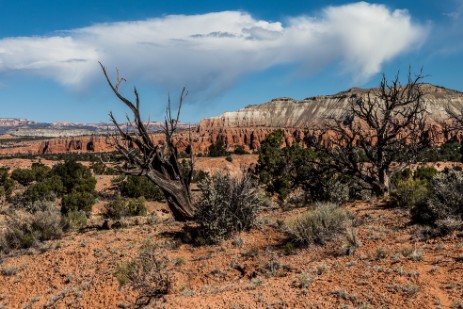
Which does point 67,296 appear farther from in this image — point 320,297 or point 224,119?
point 224,119

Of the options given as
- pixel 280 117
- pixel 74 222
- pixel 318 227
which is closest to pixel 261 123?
pixel 280 117

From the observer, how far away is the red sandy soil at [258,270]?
5852 mm

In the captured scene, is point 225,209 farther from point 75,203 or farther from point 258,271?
point 75,203

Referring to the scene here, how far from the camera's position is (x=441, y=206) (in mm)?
8609

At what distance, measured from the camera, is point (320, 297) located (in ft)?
19.3

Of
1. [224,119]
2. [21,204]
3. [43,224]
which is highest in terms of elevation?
[224,119]

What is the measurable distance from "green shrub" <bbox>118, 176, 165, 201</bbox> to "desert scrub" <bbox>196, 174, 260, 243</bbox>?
80.0ft

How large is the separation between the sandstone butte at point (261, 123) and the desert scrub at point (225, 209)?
309 feet

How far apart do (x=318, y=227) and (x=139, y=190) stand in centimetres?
2794

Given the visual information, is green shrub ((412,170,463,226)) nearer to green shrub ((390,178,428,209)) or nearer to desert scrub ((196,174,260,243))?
green shrub ((390,178,428,209))

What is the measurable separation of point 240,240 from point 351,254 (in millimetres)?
3074

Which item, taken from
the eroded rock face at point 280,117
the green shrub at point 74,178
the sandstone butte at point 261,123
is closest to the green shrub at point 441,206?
the green shrub at point 74,178

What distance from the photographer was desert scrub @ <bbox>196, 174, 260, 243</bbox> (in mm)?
10023

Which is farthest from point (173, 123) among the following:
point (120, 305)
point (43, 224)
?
point (120, 305)
